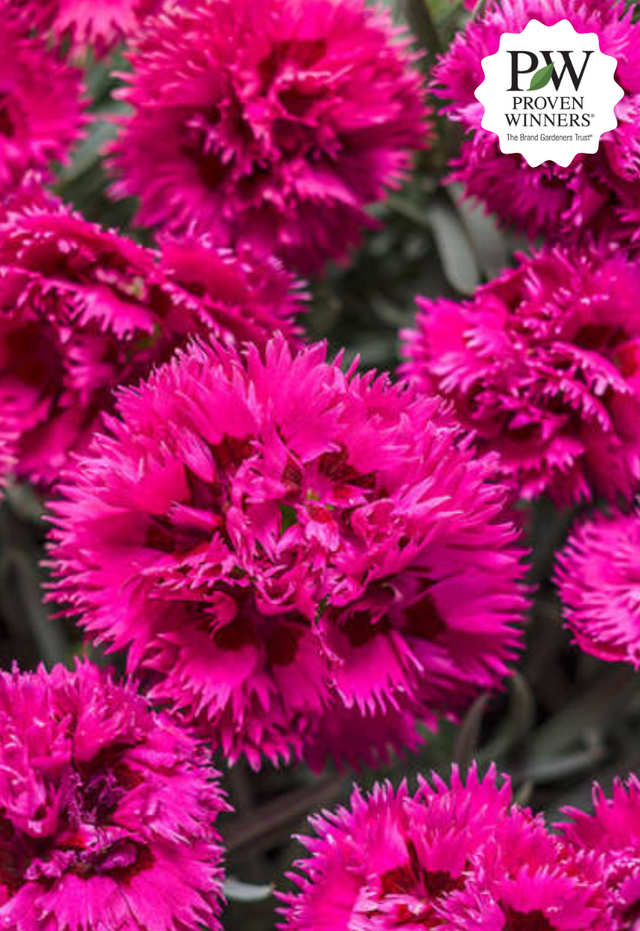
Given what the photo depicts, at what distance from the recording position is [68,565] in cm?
51

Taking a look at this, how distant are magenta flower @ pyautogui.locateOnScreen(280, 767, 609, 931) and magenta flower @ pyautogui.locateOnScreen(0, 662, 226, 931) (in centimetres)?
5

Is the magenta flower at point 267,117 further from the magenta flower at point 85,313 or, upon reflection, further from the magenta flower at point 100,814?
the magenta flower at point 100,814

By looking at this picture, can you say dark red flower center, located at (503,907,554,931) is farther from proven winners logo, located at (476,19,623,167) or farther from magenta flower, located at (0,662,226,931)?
proven winners logo, located at (476,19,623,167)

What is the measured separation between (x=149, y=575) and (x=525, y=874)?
0.62 feet

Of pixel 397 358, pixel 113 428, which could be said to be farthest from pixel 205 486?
pixel 397 358

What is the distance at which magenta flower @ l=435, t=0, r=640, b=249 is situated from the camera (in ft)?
1.79

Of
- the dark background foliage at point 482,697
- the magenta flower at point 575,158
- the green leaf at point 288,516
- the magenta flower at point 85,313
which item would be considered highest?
the magenta flower at point 575,158

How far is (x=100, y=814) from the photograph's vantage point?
0.49 m

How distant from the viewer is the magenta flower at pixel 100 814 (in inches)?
18.3

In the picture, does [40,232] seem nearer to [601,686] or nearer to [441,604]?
[441,604]

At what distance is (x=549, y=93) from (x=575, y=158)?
37 millimetres

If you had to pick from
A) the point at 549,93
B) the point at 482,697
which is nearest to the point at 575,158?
the point at 549,93

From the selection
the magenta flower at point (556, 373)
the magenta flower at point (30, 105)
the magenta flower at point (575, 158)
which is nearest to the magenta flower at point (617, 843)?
the magenta flower at point (556, 373)

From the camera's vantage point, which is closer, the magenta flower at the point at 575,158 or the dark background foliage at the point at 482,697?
the magenta flower at the point at 575,158
